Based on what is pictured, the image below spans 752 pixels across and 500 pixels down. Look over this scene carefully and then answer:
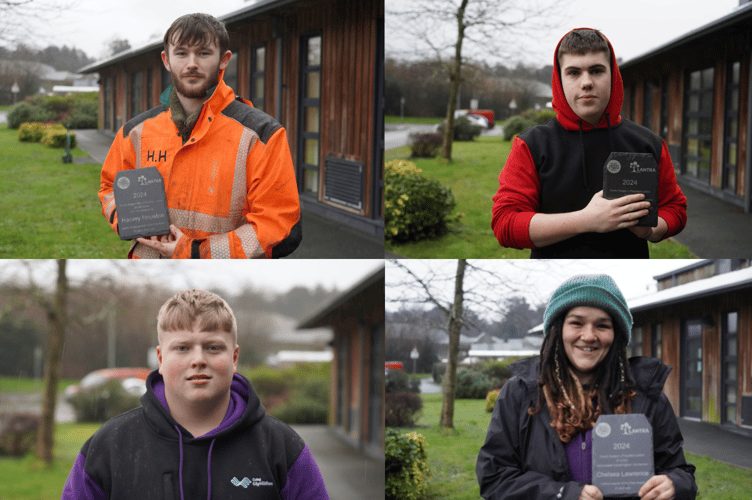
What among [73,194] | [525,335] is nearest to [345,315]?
[525,335]

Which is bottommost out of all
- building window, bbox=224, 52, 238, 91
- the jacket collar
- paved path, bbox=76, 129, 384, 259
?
paved path, bbox=76, 129, 384, 259

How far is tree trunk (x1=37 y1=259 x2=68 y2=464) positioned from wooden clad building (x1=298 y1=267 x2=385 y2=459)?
1.75 metres

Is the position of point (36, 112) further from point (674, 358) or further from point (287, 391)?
point (674, 358)

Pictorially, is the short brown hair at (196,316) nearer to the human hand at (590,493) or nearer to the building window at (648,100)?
the human hand at (590,493)

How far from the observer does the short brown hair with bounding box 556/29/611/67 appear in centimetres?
277

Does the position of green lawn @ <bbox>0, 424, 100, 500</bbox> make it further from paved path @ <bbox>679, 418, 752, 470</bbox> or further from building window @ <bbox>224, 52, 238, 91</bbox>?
paved path @ <bbox>679, 418, 752, 470</bbox>

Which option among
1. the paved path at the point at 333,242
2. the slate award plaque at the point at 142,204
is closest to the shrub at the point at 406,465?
the paved path at the point at 333,242

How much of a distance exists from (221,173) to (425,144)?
262cm

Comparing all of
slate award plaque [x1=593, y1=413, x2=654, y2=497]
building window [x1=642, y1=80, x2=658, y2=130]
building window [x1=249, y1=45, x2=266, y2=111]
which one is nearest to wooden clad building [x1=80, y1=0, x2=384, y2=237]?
building window [x1=249, y1=45, x2=266, y2=111]

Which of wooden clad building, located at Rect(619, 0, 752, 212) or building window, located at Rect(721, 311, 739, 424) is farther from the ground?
wooden clad building, located at Rect(619, 0, 752, 212)

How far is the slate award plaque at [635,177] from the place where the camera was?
→ 2.74 m

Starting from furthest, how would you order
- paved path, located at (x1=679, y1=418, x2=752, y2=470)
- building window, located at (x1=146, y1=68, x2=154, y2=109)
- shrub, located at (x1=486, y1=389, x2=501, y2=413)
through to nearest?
shrub, located at (x1=486, y1=389, x2=501, y2=413)
paved path, located at (x1=679, y1=418, x2=752, y2=470)
building window, located at (x1=146, y1=68, x2=154, y2=109)

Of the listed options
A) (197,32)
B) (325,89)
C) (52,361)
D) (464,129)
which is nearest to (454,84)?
(464,129)

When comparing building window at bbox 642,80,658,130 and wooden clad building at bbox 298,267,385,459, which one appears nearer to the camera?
building window at bbox 642,80,658,130
